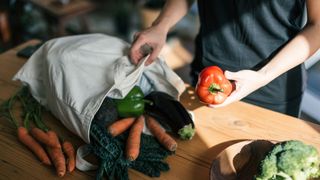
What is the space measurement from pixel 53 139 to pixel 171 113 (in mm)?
373

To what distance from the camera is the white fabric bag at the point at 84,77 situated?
1015mm

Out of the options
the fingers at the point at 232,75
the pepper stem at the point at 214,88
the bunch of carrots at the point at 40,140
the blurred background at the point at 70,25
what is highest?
the fingers at the point at 232,75

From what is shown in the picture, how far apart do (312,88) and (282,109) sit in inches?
26.9

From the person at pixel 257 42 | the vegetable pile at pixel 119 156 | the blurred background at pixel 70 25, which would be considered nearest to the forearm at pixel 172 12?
the person at pixel 257 42

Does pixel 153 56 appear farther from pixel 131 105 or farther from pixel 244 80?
pixel 244 80

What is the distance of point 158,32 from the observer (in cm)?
129

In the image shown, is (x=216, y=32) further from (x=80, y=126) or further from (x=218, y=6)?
(x=80, y=126)

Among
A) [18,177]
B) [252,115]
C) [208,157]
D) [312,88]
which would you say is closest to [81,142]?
[18,177]

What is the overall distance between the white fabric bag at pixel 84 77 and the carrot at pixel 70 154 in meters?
0.04

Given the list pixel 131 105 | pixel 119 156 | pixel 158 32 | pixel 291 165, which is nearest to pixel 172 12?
pixel 158 32

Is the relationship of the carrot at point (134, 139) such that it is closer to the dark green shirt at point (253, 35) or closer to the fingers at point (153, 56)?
the fingers at point (153, 56)

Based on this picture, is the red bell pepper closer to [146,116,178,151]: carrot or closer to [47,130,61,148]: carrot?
[146,116,178,151]: carrot

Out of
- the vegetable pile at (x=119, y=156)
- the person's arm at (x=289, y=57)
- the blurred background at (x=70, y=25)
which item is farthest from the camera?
the blurred background at (x=70, y=25)

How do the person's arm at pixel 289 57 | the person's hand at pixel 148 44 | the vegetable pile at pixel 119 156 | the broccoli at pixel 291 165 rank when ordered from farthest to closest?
the person's hand at pixel 148 44, the person's arm at pixel 289 57, the vegetable pile at pixel 119 156, the broccoli at pixel 291 165
